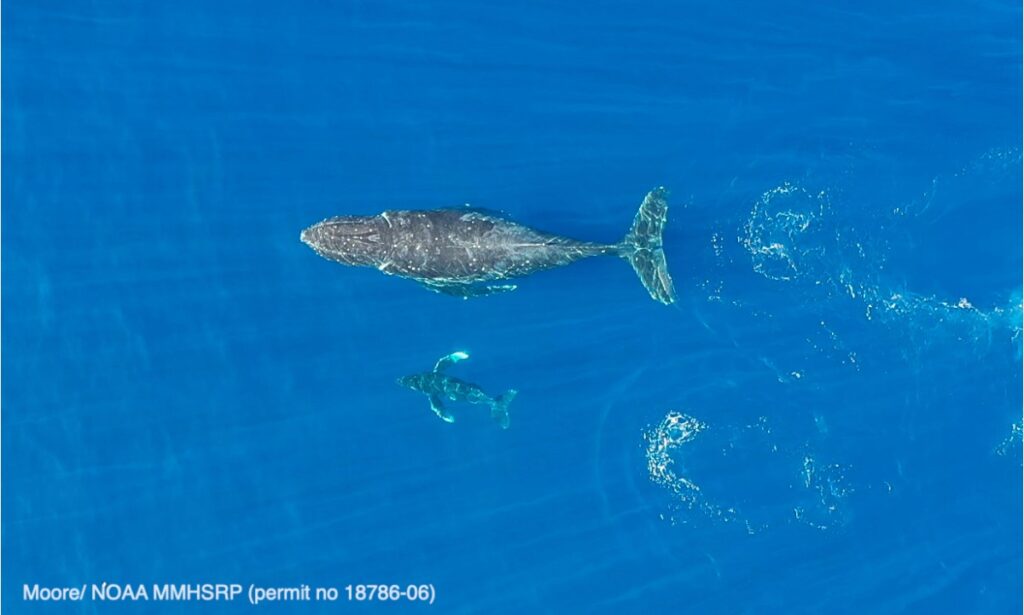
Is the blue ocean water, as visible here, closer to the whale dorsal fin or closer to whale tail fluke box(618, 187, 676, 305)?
the whale dorsal fin

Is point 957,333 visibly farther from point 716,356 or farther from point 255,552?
point 255,552

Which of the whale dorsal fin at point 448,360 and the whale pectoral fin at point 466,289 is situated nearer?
the whale pectoral fin at point 466,289

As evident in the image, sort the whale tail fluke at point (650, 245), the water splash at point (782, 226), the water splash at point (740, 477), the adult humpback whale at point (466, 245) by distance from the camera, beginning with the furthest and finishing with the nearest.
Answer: the water splash at point (740, 477), the water splash at point (782, 226), the whale tail fluke at point (650, 245), the adult humpback whale at point (466, 245)

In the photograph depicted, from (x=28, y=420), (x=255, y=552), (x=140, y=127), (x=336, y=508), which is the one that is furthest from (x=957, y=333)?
(x=28, y=420)

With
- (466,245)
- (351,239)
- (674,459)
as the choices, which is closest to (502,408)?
(466,245)

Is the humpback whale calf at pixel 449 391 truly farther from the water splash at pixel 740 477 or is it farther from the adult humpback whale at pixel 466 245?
the water splash at pixel 740 477

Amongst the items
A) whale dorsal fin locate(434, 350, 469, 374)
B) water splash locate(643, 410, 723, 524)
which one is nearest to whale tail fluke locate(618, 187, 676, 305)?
water splash locate(643, 410, 723, 524)

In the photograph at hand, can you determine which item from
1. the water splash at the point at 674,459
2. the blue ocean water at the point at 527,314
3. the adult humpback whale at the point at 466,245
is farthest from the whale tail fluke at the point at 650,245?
the water splash at the point at 674,459
